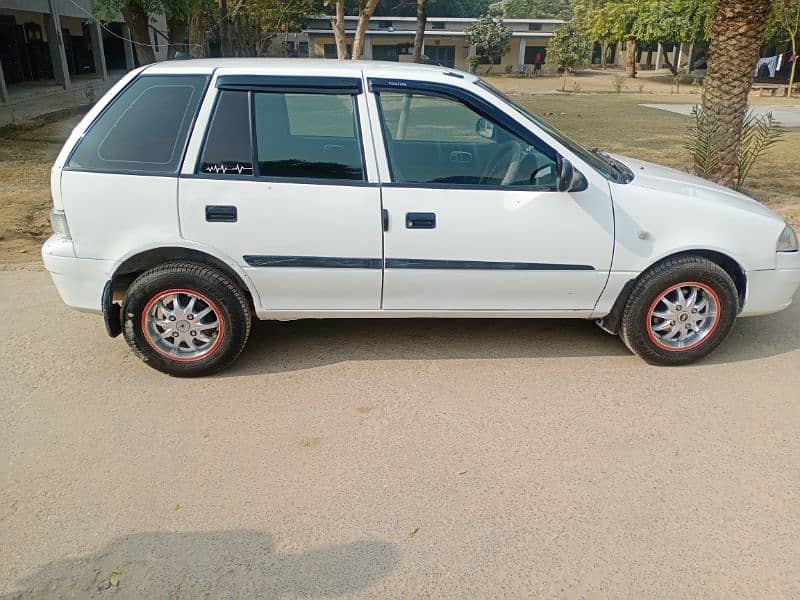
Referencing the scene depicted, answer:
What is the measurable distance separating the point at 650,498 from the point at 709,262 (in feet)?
5.78

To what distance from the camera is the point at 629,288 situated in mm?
3996

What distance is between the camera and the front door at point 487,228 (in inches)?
148

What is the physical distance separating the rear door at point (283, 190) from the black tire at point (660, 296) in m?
1.67

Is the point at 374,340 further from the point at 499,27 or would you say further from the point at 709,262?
the point at 499,27

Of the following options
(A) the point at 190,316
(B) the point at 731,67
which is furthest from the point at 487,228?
(B) the point at 731,67

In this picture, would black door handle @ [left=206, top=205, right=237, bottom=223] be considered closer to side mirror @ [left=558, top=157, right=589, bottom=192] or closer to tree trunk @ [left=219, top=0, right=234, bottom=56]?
side mirror @ [left=558, top=157, right=589, bottom=192]

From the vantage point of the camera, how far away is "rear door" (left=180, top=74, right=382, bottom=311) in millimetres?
3693

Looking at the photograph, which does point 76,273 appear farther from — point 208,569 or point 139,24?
point 139,24

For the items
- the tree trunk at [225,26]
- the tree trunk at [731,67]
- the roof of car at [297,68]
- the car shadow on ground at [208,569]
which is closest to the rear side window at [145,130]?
the roof of car at [297,68]

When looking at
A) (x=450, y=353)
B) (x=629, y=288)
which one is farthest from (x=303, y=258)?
(x=629, y=288)

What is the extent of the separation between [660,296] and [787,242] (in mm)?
943

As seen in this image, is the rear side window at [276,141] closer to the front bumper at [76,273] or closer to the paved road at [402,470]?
the front bumper at [76,273]

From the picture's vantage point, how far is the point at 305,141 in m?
3.90

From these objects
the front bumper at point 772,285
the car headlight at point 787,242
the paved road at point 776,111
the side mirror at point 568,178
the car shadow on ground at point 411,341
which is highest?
the side mirror at point 568,178
